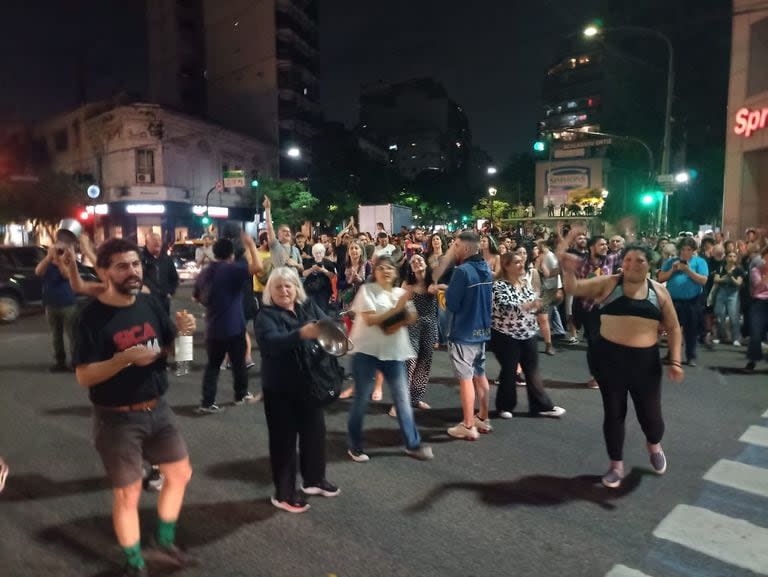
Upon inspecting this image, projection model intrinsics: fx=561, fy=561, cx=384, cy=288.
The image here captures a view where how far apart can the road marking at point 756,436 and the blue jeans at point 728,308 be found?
4769 millimetres

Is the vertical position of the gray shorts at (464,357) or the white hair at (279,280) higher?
the white hair at (279,280)

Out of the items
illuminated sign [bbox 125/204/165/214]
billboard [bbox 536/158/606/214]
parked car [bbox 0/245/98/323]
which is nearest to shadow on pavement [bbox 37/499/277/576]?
parked car [bbox 0/245/98/323]

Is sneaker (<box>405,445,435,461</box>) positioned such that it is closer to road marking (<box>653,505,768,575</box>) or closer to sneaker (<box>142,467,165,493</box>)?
road marking (<box>653,505,768,575</box>)

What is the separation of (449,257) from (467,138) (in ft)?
431

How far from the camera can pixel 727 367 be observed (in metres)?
8.30

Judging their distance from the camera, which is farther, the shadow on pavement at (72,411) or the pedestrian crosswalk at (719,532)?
the shadow on pavement at (72,411)

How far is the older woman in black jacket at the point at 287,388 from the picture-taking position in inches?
147

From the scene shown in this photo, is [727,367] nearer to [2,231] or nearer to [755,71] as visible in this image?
[755,71]

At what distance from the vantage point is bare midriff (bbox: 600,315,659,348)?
4.36 m


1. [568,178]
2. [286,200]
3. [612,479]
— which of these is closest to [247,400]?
[612,479]

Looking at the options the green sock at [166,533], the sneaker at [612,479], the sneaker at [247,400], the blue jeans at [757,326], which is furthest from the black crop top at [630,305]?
the blue jeans at [757,326]

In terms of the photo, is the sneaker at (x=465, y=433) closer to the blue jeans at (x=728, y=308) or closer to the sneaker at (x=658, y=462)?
the sneaker at (x=658, y=462)

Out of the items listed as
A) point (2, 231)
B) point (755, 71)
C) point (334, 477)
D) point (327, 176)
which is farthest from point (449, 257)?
point (327, 176)

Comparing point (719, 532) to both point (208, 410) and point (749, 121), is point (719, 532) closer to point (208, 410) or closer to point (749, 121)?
point (208, 410)
